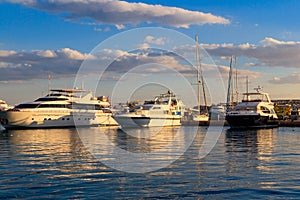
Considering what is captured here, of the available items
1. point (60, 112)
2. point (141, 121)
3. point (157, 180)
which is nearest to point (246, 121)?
point (141, 121)

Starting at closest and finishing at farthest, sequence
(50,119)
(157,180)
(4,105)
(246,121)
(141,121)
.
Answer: (157,180), (246,121), (141,121), (50,119), (4,105)

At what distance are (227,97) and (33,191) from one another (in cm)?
11155

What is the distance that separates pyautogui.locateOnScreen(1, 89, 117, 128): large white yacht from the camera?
9281 centimetres

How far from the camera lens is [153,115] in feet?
319

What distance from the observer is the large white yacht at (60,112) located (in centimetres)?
9281

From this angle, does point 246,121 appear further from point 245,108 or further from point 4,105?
point 4,105

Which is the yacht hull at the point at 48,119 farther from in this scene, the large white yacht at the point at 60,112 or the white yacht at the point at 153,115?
the white yacht at the point at 153,115

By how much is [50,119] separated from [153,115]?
23.9 meters

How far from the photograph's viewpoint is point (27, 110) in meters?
93.9

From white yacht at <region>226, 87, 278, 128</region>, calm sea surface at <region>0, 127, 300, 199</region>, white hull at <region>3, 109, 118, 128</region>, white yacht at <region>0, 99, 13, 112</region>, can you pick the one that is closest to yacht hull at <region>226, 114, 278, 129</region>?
white yacht at <region>226, 87, 278, 128</region>

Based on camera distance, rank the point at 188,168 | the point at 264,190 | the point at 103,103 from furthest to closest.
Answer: the point at 103,103 < the point at 188,168 < the point at 264,190

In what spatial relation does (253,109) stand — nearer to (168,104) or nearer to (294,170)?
(168,104)

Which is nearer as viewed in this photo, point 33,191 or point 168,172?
point 33,191

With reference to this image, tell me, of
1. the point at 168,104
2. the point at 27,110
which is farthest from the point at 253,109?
the point at 27,110
